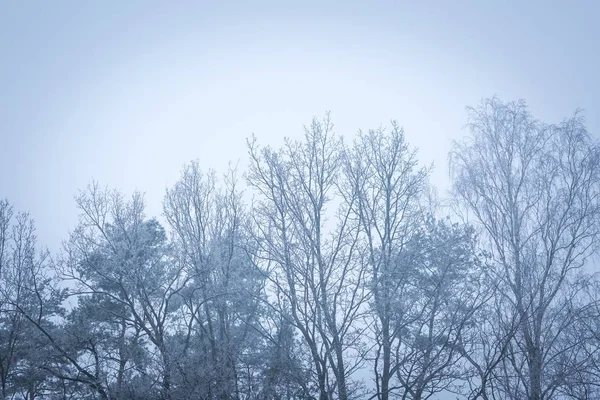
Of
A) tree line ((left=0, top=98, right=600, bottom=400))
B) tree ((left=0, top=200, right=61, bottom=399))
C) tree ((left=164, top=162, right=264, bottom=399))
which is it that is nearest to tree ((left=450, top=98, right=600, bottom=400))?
tree line ((left=0, top=98, right=600, bottom=400))

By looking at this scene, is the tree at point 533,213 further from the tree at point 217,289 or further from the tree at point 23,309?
the tree at point 23,309

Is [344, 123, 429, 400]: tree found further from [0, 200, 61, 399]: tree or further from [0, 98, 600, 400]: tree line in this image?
[0, 200, 61, 399]: tree

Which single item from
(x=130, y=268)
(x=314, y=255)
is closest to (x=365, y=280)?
(x=314, y=255)

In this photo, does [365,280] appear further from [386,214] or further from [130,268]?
[130,268]

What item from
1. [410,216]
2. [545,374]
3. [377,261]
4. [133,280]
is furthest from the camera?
[133,280]

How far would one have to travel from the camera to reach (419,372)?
24.2 ft

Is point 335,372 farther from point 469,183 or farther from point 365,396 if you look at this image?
point 469,183

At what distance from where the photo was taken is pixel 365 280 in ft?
26.4

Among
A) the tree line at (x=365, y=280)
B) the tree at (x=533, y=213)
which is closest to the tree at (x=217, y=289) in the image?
the tree line at (x=365, y=280)

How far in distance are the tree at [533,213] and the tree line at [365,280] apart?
48mm

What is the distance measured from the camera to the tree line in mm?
7734

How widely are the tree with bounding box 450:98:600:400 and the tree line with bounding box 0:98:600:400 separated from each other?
0.16ft

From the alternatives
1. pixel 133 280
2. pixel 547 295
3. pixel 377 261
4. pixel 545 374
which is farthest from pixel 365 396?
pixel 133 280

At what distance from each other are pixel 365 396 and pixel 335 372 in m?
1.19
